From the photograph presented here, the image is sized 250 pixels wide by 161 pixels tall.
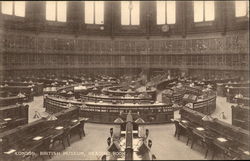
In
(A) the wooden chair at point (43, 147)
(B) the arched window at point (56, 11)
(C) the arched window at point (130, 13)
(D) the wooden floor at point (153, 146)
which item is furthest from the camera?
(C) the arched window at point (130, 13)

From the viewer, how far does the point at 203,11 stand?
26.6 metres

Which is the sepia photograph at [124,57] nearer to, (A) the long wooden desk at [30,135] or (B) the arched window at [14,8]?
(B) the arched window at [14,8]

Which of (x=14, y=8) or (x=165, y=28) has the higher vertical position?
(x=14, y=8)

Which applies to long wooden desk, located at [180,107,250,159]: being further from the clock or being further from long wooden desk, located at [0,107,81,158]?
the clock

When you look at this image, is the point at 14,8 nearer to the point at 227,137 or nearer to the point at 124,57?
the point at 124,57

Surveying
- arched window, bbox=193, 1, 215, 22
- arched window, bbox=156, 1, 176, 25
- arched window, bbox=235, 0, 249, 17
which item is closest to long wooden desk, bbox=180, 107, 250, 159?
arched window, bbox=235, 0, 249, 17

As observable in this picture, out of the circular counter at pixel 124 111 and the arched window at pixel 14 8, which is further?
the arched window at pixel 14 8

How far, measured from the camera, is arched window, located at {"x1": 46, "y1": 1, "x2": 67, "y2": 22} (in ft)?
86.6

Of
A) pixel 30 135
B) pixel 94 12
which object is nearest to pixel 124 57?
pixel 94 12

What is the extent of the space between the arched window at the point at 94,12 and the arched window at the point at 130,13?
2.49 m

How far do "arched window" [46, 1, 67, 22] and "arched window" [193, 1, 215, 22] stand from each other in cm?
1452

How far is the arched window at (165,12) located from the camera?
2816cm

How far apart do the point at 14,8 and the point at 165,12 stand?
639 inches

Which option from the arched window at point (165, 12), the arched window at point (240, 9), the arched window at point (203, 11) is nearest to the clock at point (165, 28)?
the arched window at point (165, 12)
